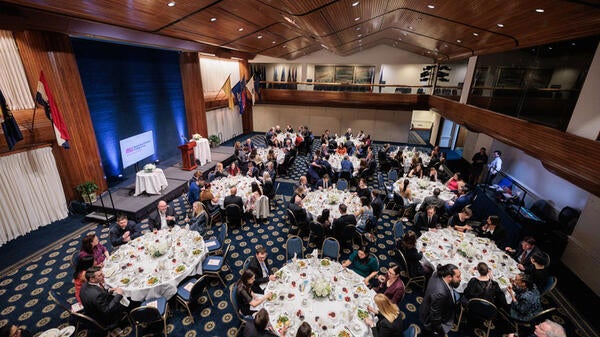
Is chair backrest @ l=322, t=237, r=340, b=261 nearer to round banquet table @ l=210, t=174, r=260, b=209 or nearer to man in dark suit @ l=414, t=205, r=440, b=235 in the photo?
man in dark suit @ l=414, t=205, r=440, b=235

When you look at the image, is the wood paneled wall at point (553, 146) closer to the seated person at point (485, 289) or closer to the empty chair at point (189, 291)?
the seated person at point (485, 289)

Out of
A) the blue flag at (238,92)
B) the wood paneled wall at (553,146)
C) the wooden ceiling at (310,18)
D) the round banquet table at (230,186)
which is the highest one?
the wooden ceiling at (310,18)

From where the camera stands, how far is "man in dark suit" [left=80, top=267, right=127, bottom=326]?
4.34 metres

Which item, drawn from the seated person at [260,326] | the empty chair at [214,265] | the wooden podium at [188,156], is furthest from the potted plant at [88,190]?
the seated person at [260,326]

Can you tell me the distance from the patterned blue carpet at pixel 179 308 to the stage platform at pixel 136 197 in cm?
76

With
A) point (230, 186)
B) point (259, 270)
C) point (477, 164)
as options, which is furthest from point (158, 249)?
point (477, 164)

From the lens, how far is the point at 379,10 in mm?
8906

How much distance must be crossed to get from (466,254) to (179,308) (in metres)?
6.24

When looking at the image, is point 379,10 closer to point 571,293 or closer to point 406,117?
point 571,293

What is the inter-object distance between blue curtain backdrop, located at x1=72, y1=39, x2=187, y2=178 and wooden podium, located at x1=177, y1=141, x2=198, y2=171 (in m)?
1.94

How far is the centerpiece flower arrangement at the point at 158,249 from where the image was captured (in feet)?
18.2

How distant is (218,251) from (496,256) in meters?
6.46

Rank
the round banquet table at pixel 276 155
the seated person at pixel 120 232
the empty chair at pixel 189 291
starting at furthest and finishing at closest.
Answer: the round banquet table at pixel 276 155 → the seated person at pixel 120 232 → the empty chair at pixel 189 291

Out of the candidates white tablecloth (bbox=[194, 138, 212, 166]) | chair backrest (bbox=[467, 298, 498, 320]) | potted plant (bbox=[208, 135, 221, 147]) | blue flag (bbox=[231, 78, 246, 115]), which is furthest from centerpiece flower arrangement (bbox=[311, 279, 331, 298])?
potted plant (bbox=[208, 135, 221, 147])
